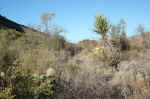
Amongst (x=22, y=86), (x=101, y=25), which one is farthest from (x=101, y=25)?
(x=22, y=86)

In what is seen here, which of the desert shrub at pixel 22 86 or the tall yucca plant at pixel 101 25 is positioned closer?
the desert shrub at pixel 22 86

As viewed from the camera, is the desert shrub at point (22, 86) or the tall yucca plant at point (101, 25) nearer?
the desert shrub at point (22, 86)

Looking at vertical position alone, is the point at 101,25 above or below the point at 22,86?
above

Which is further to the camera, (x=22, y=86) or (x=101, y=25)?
(x=101, y=25)

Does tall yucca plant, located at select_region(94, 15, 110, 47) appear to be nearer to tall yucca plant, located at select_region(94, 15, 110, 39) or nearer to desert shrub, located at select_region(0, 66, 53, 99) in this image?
tall yucca plant, located at select_region(94, 15, 110, 39)

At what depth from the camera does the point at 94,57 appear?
43.2 ft

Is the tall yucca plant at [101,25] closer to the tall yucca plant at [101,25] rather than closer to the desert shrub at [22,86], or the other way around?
the tall yucca plant at [101,25]

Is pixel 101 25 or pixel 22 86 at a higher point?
pixel 101 25

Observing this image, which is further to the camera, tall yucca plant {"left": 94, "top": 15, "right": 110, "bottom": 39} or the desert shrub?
tall yucca plant {"left": 94, "top": 15, "right": 110, "bottom": 39}

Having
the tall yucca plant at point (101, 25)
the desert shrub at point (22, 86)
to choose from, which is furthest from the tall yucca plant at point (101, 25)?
the desert shrub at point (22, 86)

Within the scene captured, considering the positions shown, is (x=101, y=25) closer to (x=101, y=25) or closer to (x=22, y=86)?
(x=101, y=25)

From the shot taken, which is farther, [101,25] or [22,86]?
[101,25]

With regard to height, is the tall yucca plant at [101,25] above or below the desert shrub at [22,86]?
above

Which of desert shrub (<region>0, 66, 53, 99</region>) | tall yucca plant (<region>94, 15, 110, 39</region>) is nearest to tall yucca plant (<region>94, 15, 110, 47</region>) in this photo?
tall yucca plant (<region>94, 15, 110, 39</region>)
